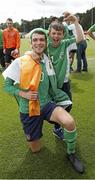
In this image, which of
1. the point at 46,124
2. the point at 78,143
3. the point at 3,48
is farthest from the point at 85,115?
the point at 3,48

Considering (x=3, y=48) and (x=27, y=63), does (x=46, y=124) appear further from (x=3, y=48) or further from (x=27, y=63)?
(x=3, y=48)

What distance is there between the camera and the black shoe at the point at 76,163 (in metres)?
4.79

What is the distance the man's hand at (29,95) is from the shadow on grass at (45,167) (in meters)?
0.89

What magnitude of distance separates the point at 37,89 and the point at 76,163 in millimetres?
1091

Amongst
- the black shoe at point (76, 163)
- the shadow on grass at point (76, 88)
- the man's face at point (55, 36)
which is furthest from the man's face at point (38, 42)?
the shadow on grass at point (76, 88)

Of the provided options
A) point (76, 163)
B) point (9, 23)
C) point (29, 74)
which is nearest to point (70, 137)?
point (76, 163)

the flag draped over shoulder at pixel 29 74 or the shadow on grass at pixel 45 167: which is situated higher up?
the flag draped over shoulder at pixel 29 74

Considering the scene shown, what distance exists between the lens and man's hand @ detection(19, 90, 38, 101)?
489 cm

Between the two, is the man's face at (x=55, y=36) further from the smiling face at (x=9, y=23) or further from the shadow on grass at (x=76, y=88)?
Answer: the smiling face at (x=9, y=23)

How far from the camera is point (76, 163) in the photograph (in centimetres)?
489

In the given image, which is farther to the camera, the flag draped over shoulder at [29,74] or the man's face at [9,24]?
the man's face at [9,24]

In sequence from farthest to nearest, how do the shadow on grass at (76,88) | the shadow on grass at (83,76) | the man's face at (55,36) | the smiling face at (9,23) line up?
1. the smiling face at (9,23)
2. the shadow on grass at (83,76)
3. the shadow on grass at (76,88)
4. the man's face at (55,36)

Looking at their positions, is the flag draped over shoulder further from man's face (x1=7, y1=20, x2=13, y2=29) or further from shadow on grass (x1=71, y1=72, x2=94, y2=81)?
man's face (x1=7, y1=20, x2=13, y2=29)

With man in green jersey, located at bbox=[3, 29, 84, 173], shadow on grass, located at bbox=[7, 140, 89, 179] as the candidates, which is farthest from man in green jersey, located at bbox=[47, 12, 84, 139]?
shadow on grass, located at bbox=[7, 140, 89, 179]
